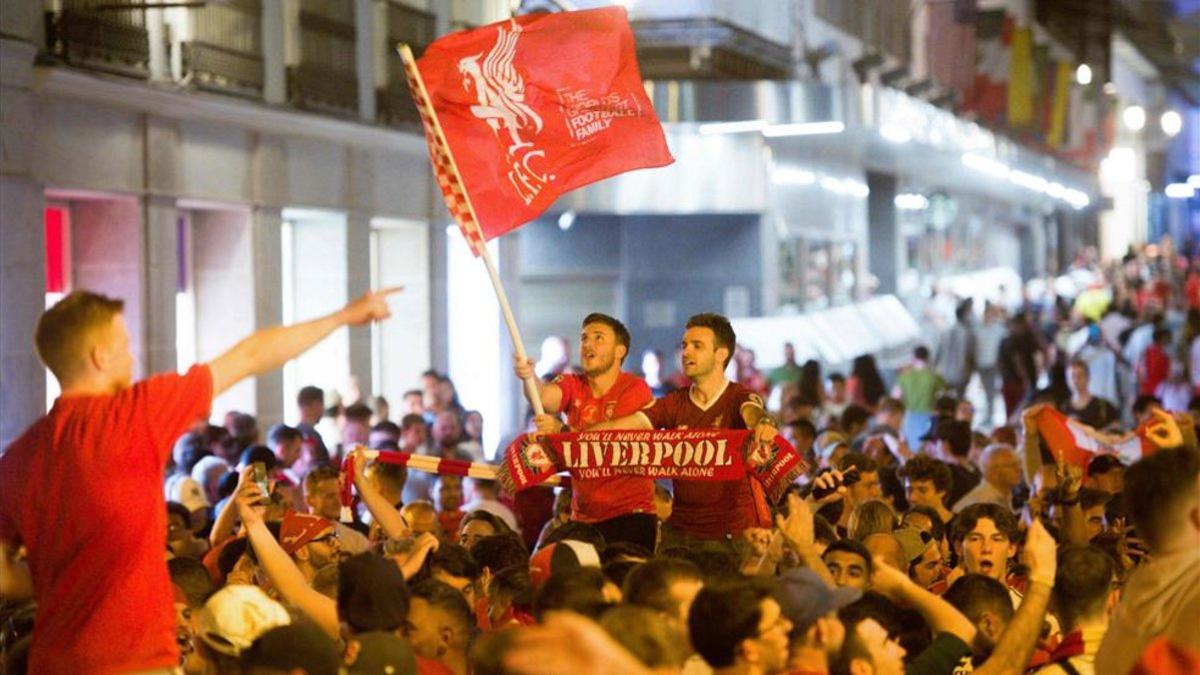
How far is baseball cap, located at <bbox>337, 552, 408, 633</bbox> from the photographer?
6.01 meters

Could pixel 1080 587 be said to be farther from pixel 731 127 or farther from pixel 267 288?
pixel 731 127

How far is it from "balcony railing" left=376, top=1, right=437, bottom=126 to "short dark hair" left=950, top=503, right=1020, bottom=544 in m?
15.9

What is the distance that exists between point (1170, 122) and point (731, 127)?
2828 inches

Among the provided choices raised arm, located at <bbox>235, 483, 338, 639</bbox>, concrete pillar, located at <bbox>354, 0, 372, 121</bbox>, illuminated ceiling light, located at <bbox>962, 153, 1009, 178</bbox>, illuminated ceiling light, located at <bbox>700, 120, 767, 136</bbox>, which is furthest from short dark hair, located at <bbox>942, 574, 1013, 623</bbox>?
illuminated ceiling light, located at <bbox>962, 153, 1009, 178</bbox>

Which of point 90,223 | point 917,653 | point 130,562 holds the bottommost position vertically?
point 917,653

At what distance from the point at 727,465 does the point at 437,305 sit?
648 inches

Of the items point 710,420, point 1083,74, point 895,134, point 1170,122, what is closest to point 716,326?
point 710,420

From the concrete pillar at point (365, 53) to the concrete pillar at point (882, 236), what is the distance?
22.6 meters

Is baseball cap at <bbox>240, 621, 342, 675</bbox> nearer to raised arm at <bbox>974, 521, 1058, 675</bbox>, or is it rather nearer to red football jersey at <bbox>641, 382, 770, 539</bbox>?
raised arm at <bbox>974, 521, 1058, 675</bbox>

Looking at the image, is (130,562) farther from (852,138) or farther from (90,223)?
(852,138)

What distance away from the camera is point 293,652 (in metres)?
5.59

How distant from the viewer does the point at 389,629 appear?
19.9ft

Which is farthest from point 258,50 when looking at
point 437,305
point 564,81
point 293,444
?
point 564,81

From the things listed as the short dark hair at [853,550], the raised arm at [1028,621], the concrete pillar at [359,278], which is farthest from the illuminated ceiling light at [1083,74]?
the raised arm at [1028,621]
